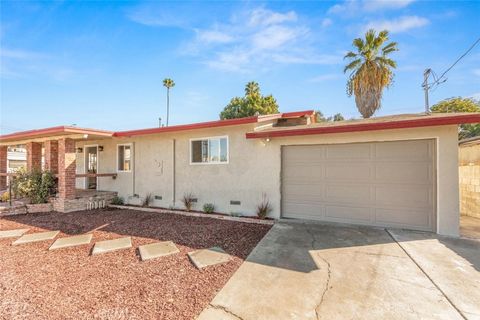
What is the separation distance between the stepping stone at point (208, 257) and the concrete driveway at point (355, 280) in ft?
1.68

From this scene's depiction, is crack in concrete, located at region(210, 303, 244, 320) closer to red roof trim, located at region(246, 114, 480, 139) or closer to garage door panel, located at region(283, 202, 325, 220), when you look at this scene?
garage door panel, located at region(283, 202, 325, 220)

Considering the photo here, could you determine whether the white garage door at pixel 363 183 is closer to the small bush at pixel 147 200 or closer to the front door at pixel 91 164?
the small bush at pixel 147 200

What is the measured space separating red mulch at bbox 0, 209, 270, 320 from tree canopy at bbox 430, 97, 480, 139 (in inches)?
1122

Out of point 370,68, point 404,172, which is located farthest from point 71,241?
point 370,68

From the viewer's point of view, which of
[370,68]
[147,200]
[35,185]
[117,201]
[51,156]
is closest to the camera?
[35,185]

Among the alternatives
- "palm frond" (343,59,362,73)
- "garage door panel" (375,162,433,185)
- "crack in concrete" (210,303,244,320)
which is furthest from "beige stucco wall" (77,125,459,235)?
"palm frond" (343,59,362,73)

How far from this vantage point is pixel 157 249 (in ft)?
16.1

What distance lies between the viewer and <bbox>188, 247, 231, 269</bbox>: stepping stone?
13.7 ft

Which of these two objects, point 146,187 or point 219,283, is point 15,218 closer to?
point 146,187

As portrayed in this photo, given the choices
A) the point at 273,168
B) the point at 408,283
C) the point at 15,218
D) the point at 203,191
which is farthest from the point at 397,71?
the point at 15,218

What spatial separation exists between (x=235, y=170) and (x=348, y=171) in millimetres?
3397

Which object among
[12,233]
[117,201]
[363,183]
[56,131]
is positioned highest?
[56,131]

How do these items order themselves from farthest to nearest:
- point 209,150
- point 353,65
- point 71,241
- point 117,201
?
point 353,65
point 117,201
point 209,150
point 71,241

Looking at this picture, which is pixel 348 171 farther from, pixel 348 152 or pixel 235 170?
pixel 235 170
